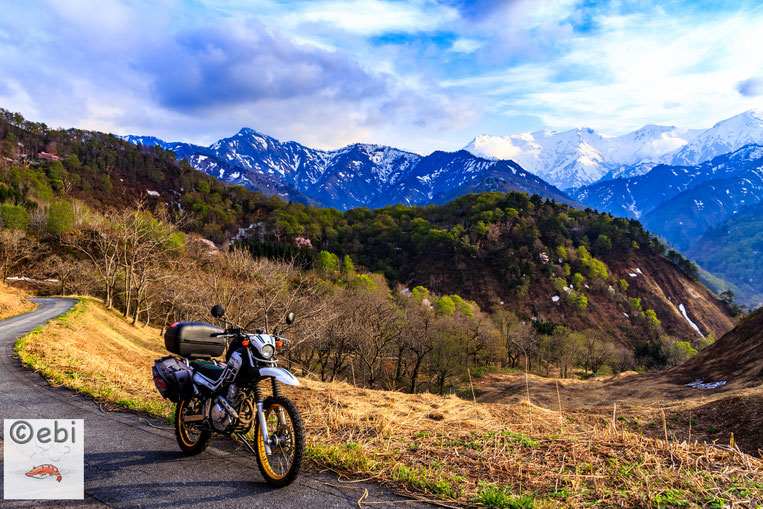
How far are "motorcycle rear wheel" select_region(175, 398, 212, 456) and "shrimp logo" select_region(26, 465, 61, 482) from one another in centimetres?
108

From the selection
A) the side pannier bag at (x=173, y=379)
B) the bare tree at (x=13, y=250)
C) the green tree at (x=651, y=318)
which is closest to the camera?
the side pannier bag at (x=173, y=379)

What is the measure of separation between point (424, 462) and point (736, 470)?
2928mm

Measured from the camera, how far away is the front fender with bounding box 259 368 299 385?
3.73m

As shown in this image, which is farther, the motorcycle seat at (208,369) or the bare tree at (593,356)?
the bare tree at (593,356)

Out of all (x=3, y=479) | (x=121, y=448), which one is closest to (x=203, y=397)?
(x=121, y=448)

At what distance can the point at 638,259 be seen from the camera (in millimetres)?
115125

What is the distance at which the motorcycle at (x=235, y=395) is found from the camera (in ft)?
12.1

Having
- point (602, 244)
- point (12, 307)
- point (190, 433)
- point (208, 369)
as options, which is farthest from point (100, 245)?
point (602, 244)

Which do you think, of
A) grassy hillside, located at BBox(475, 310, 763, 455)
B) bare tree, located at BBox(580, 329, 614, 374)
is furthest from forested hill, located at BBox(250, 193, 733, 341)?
grassy hillside, located at BBox(475, 310, 763, 455)

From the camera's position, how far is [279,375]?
3779mm

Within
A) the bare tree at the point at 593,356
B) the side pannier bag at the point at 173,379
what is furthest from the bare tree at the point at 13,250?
the bare tree at the point at 593,356

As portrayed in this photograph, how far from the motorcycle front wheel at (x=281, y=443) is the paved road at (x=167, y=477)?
139 millimetres

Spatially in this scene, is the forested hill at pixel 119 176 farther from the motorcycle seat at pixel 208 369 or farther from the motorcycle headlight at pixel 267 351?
the motorcycle headlight at pixel 267 351

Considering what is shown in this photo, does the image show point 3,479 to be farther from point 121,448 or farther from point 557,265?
point 557,265
